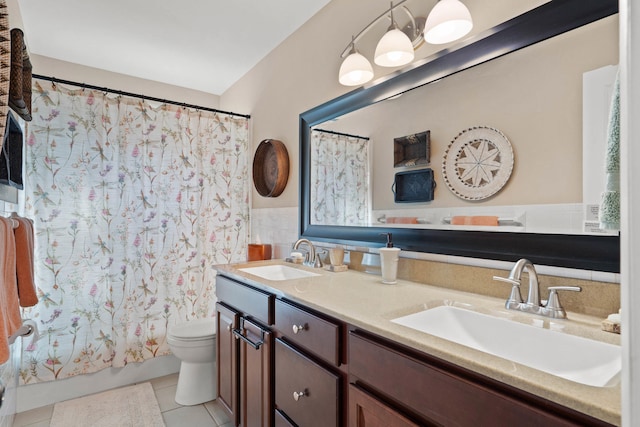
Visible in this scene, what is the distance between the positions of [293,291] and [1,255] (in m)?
1.00

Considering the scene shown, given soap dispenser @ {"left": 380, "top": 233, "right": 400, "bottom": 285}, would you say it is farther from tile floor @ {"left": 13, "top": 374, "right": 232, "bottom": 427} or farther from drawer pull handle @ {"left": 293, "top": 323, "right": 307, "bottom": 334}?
tile floor @ {"left": 13, "top": 374, "right": 232, "bottom": 427}

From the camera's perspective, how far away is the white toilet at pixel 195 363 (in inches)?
84.7

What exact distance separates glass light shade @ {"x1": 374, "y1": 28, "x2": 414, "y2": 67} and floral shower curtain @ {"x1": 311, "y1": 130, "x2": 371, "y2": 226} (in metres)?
0.41

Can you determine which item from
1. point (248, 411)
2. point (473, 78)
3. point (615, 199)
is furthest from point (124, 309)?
point (615, 199)

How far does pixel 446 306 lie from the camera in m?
1.13

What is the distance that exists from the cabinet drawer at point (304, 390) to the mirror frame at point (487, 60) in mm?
668

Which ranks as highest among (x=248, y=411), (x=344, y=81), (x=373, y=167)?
(x=344, y=81)

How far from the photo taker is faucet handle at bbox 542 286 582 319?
3.19ft

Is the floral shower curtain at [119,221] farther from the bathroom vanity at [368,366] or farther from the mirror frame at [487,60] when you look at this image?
the mirror frame at [487,60]

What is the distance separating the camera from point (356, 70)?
170 centimetres

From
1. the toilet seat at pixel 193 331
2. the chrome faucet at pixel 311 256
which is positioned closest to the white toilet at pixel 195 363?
the toilet seat at pixel 193 331

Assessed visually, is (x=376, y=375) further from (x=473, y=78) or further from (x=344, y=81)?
(x=344, y=81)

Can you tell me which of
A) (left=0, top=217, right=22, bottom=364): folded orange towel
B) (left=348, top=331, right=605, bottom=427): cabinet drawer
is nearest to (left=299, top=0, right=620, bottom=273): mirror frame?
(left=348, top=331, right=605, bottom=427): cabinet drawer

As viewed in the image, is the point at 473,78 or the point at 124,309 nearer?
the point at 473,78
